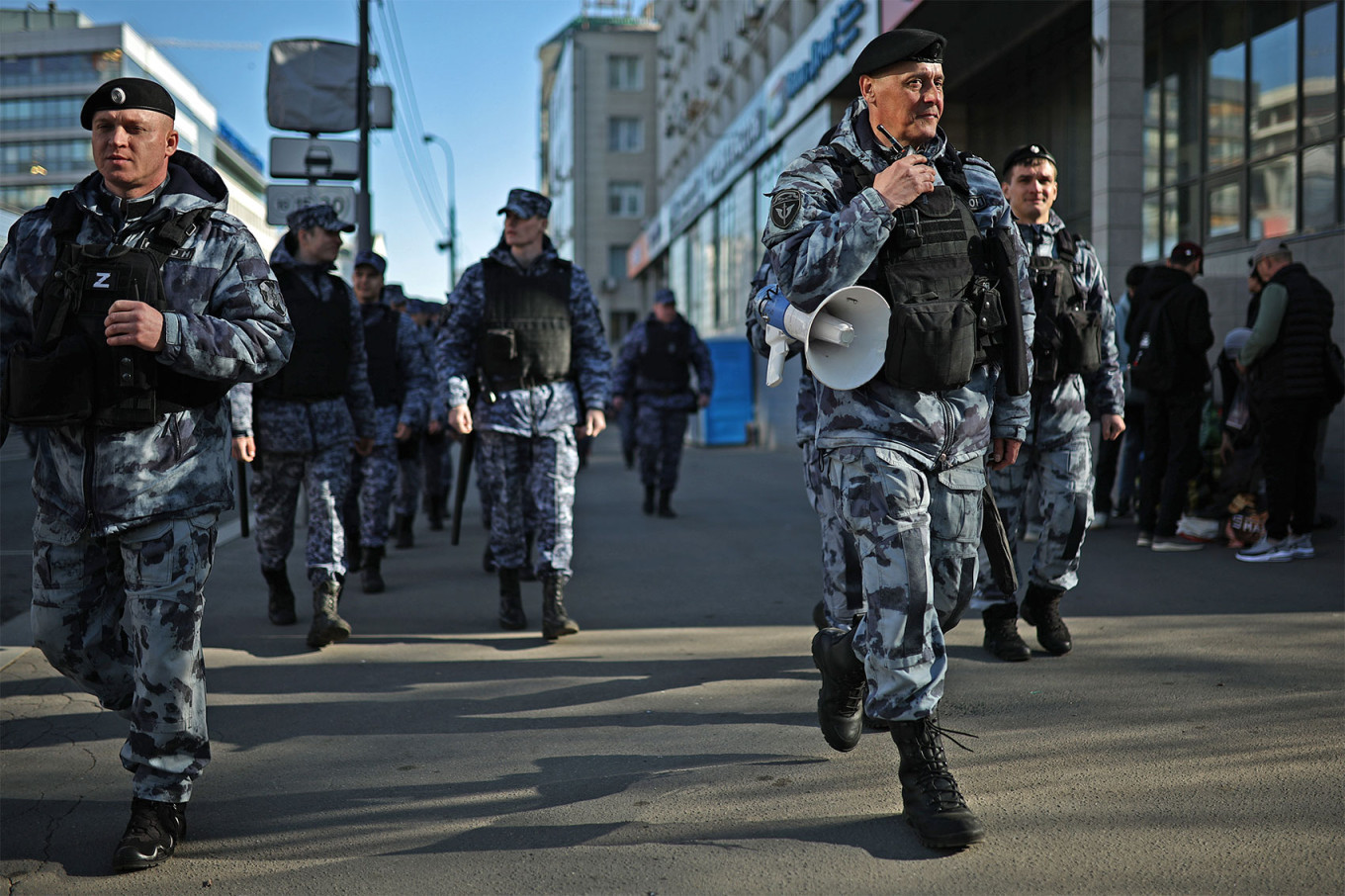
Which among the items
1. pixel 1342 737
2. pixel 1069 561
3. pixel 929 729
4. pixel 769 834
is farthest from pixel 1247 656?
pixel 769 834

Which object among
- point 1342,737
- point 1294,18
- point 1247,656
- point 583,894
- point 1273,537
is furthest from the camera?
point 1294,18

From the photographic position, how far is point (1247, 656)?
521 centimetres

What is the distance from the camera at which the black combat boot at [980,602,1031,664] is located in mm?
5219

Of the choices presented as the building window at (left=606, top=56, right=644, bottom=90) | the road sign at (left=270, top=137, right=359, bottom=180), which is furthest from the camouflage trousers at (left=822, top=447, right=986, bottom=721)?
the building window at (left=606, top=56, right=644, bottom=90)

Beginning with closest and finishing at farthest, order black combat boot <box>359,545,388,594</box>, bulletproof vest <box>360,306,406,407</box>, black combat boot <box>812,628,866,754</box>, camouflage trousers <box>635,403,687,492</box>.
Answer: black combat boot <box>812,628,866,754</box>
black combat boot <box>359,545,388,594</box>
bulletproof vest <box>360,306,406,407</box>
camouflage trousers <box>635,403,687,492</box>

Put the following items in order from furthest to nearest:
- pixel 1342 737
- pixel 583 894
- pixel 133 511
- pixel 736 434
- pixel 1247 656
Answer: pixel 736 434, pixel 1247 656, pixel 1342 737, pixel 133 511, pixel 583 894

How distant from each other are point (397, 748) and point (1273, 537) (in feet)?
19.8

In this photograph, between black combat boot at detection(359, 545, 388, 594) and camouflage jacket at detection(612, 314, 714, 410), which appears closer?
black combat boot at detection(359, 545, 388, 594)

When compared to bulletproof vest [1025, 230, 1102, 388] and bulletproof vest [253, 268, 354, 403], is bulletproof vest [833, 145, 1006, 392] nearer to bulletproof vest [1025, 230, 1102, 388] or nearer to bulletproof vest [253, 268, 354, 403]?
bulletproof vest [1025, 230, 1102, 388]

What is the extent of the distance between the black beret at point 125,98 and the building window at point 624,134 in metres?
56.6

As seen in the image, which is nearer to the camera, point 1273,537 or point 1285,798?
point 1285,798

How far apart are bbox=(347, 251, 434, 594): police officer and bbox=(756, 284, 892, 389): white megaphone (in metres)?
4.93

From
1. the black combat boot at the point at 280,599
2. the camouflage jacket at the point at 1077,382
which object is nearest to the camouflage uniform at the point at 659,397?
the black combat boot at the point at 280,599

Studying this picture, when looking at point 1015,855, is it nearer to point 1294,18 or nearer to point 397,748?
point 397,748
